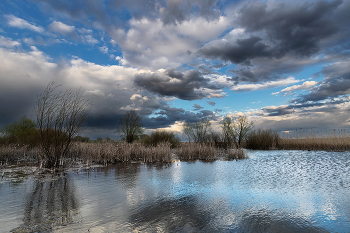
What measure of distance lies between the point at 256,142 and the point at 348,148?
31.0 ft

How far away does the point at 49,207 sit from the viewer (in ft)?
14.1

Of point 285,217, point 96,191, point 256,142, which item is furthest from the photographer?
point 256,142

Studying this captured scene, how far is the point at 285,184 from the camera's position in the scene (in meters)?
6.39

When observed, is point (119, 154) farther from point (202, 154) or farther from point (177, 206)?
point (177, 206)

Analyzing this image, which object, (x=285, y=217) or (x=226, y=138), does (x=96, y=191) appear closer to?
(x=285, y=217)

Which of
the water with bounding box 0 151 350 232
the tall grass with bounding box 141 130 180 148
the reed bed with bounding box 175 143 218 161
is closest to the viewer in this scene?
the water with bounding box 0 151 350 232

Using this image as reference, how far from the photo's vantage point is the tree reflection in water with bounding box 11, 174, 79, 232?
342cm

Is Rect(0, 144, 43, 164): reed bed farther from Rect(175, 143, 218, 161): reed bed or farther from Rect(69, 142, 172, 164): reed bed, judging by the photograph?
Rect(175, 143, 218, 161): reed bed

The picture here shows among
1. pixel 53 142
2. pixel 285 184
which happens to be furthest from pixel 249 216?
pixel 53 142

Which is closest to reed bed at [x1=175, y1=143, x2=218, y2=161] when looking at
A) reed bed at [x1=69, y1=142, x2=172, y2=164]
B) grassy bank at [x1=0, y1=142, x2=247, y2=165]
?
grassy bank at [x1=0, y1=142, x2=247, y2=165]

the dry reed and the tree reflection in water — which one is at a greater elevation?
the dry reed

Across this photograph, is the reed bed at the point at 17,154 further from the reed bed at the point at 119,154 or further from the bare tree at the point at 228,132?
the bare tree at the point at 228,132

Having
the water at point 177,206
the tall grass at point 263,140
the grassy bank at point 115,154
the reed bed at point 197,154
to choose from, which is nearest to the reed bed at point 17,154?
the grassy bank at point 115,154

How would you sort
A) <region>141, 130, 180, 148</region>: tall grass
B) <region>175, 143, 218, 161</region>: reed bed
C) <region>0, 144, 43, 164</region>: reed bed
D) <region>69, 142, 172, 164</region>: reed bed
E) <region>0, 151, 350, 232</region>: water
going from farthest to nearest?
<region>141, 130, 180, 148</region>: tall grass
<region>175, 143, 218, 161</region>: reed bed
<region>0, 144, 43, 164</region>: reed bed
<region>69, 142, 172, 164</region>: reed bed
<region>0, 151, 350, 232</region>: water
